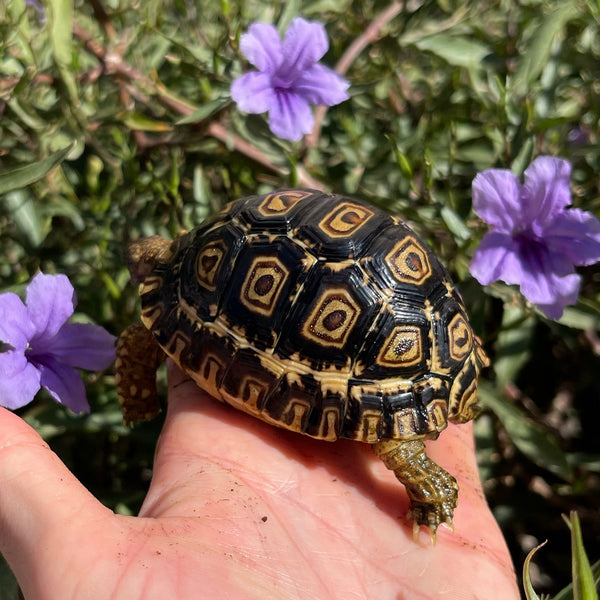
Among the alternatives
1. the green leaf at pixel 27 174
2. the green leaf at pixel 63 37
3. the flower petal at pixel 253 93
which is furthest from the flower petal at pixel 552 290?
the green leaf at pixel 63 37

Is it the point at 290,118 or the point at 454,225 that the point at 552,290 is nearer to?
the point at 454,225

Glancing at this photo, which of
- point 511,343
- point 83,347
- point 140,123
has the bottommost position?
point 511,343

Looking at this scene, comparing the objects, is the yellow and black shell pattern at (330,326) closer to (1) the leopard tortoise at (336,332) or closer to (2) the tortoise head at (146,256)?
(1) the leopard tortoise at (336,332)

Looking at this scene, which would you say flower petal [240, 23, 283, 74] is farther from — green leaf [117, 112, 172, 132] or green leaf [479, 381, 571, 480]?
green leaf [479, 381, 571, 480]


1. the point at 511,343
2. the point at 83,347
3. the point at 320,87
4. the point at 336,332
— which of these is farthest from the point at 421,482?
the point at 320,87

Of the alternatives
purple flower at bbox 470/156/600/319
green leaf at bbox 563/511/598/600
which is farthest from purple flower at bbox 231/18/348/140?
green leaf at bbox 563/511/598/600
